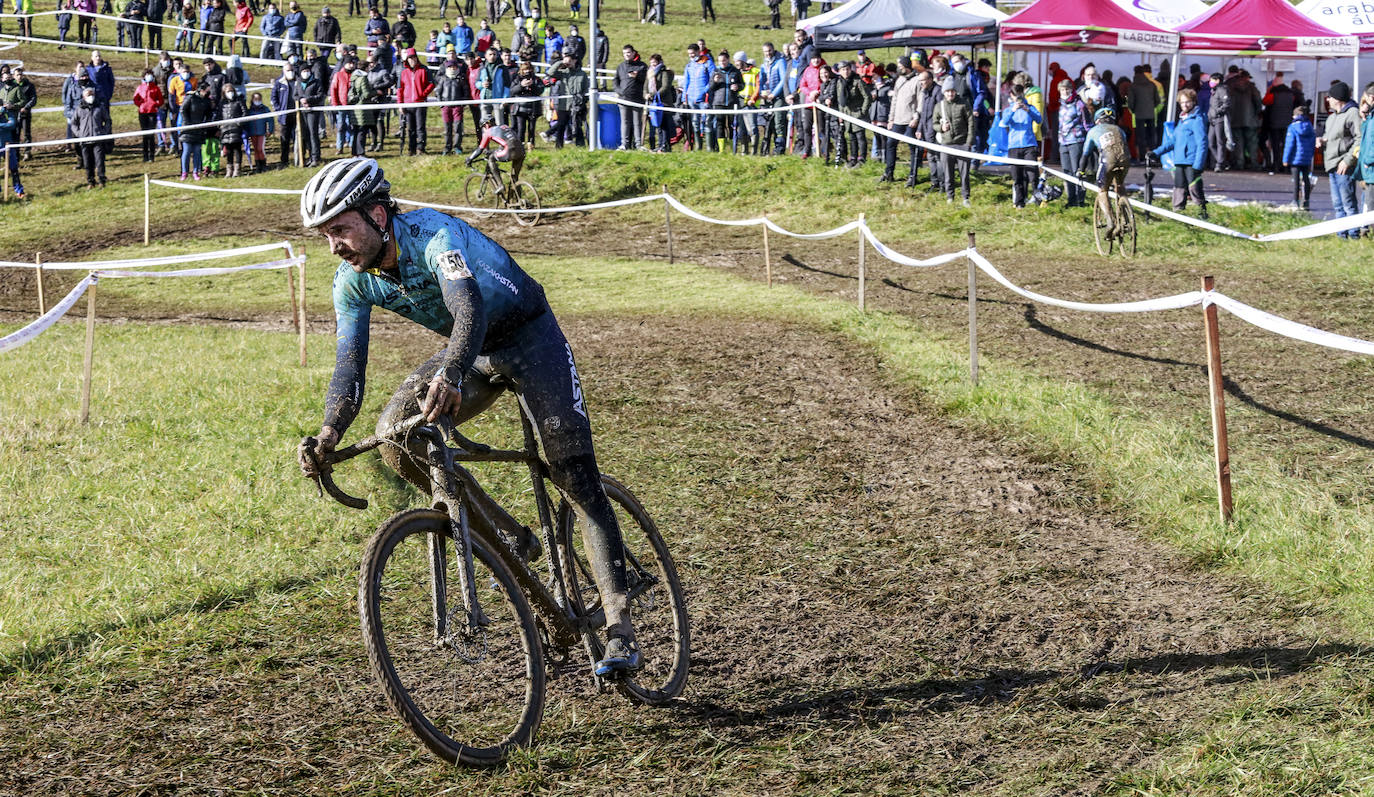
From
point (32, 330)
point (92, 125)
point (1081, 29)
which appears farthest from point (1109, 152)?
point (92, 125)

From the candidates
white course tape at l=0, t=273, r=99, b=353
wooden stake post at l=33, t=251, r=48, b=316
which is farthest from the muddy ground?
wooden stake post at l=33, t=251, r=48, b=316

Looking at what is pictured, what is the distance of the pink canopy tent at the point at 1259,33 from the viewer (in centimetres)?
2498

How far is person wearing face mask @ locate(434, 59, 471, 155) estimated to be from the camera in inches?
1061

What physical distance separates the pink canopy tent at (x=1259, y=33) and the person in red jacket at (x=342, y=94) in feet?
57.5

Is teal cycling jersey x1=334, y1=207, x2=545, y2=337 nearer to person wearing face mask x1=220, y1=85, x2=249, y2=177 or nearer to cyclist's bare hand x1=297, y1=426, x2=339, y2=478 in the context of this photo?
cyclist's bare hand x1=297, y1=426, x2=339, y2=478

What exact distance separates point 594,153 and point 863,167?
5893mm

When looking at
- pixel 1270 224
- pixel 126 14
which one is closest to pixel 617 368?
pixel 1270 224

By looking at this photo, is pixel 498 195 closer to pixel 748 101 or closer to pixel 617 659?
pixel 748 101

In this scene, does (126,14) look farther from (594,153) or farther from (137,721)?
(137,721)

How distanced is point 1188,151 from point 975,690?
17.7 m

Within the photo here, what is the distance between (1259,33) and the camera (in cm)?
2505

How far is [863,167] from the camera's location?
24500 mm

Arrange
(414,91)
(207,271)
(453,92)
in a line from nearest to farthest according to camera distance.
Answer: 1. (207,271)
2. (453,92)
3. (414,91)

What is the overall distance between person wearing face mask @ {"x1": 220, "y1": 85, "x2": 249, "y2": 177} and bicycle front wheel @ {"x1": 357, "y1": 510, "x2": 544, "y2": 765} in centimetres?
2238
